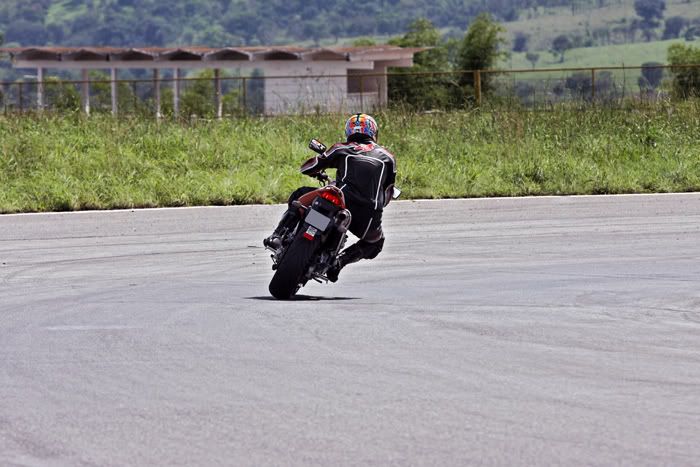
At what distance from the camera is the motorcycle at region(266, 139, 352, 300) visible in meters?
10.2

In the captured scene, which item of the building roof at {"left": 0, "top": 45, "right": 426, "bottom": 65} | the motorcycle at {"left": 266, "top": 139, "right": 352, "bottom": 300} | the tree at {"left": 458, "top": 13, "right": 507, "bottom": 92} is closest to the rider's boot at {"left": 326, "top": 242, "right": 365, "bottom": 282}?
the motorcycle at {"left": 266, "top": 139, "right": 352, "bottom": 300}

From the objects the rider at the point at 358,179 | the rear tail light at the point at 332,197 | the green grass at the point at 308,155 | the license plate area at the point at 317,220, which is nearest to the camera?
the license plate area at the point at 317,220

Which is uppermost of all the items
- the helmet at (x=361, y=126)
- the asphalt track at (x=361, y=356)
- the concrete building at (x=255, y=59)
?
the concrete building at (x=255, y=59)

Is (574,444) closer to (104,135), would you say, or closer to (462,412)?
(462,412)

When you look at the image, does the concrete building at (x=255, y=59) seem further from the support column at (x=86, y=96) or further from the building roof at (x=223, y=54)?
the support column at (x=86, y=96)

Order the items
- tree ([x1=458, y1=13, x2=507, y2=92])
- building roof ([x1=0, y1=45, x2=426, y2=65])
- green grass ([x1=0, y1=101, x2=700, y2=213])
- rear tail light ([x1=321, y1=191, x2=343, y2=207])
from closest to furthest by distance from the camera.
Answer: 1. rear tail light ([x1=321, y1=191, x2=343, y2=207])
2. green grass ([x1=0, y1=101, x2=700, y2=213])
3. building roof ([x1=0, y1=45, x2=426, y2=65])
4. tree ([x1=458, y1=13, x2=507, y2=92])

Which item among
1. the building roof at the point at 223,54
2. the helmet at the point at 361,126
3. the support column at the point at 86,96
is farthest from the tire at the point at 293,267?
the building roof at the point at 223,54

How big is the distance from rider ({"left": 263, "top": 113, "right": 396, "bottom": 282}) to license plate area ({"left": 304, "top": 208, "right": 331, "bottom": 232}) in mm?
458

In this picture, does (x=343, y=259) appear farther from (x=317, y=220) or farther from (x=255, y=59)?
(x=255, y=59)

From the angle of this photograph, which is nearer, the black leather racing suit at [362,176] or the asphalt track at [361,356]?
the asphalt track at [361,356]

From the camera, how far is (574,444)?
224 inches

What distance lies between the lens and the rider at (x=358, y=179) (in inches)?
426

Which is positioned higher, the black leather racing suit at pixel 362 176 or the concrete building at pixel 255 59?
the concrete building at pixel 255 59

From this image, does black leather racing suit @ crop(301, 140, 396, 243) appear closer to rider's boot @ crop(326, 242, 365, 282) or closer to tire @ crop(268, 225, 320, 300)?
rider's boot @ crop(326, 242, 365, 282)
